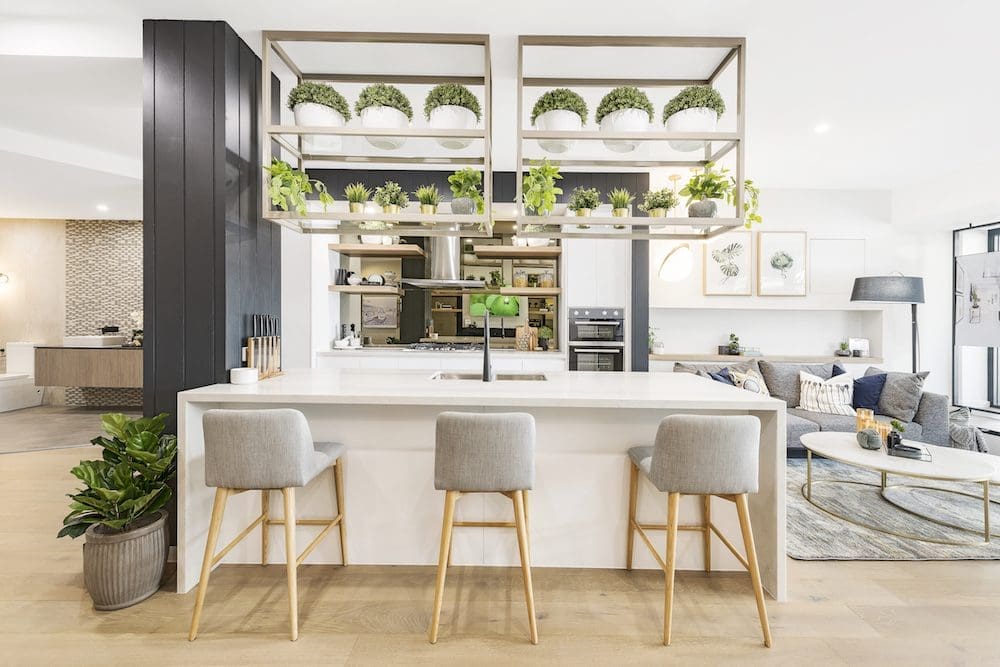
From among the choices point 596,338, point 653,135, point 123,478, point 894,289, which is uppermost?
point 653,135

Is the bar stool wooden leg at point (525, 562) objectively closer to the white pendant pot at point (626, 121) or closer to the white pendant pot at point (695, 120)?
the white pendant pot at point (626, 121)

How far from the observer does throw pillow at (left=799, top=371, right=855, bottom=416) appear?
4484 mm

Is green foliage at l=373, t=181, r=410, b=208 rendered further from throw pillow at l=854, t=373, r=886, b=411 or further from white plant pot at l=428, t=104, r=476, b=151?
throw pillow at l=854, t=373, r=886, b=411

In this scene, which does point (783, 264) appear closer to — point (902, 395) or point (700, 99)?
point (902, 395)

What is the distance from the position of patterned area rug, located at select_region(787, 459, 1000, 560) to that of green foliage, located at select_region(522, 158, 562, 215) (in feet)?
7.55

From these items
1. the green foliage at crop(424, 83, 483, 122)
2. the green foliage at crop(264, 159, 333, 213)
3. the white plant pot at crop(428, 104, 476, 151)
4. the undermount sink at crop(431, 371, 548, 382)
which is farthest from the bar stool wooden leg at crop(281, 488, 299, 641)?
the green foliage at crop(424, 83, 483, 122)

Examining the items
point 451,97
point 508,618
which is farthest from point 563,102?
point 508,618

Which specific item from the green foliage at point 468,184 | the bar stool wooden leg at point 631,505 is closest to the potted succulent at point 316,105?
the green foliage at point 468,184

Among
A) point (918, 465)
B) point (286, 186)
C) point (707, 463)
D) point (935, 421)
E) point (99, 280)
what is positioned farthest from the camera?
point (99, 280)

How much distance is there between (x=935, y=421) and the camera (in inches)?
163

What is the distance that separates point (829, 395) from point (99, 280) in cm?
915

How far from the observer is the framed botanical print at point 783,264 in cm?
545

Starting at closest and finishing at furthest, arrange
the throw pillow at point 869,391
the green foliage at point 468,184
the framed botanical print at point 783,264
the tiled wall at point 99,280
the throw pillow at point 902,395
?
the green foliage at point 468,184
the throw pillow at point 902,395
the throw pillow at point 869,391
the framed botanical print at point 783,264
the tiled wall at point 99,280

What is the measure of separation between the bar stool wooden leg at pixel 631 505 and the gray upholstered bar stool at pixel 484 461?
70 centimetres
